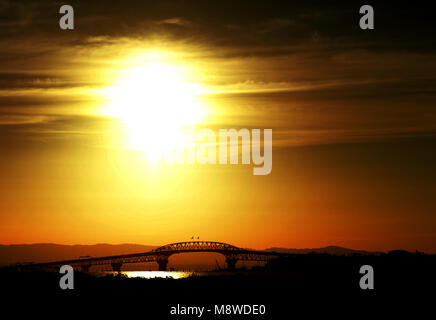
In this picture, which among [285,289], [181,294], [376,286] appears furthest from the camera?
[376,286]

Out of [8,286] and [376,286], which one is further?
[376,286]
